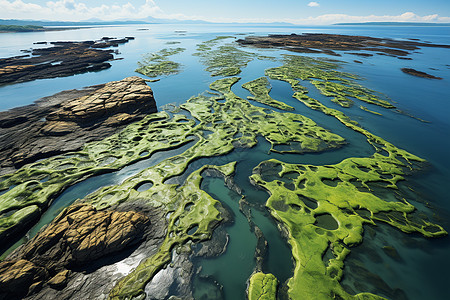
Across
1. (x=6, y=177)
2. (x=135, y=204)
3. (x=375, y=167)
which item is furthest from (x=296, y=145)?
(x=6, y=177)

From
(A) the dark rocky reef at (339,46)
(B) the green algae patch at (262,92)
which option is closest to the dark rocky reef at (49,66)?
(B) the green algae patch at (262,92)

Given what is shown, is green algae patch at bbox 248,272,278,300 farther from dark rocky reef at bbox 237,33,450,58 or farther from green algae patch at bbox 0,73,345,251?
dark rocky reef at bbox 237,33,450,58

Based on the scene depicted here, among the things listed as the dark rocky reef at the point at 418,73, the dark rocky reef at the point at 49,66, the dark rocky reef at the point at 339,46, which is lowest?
the dark rocky reef at the point at 49,66

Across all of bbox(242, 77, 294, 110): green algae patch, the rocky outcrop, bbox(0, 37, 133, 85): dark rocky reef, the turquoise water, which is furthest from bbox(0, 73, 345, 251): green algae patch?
bbox(0, 37, 133, 85): dark rocky reef

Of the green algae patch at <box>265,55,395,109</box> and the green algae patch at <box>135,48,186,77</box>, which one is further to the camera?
the green algae patch at <box>135,48,186,77</box>

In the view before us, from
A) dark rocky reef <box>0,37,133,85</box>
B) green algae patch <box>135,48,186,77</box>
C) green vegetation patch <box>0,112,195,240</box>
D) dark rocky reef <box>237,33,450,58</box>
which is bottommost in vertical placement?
green vegetation patch <box>0,112,195,240</box>

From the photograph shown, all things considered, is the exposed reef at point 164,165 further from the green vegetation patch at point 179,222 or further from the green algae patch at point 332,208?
the green algae patch at point 332,208
